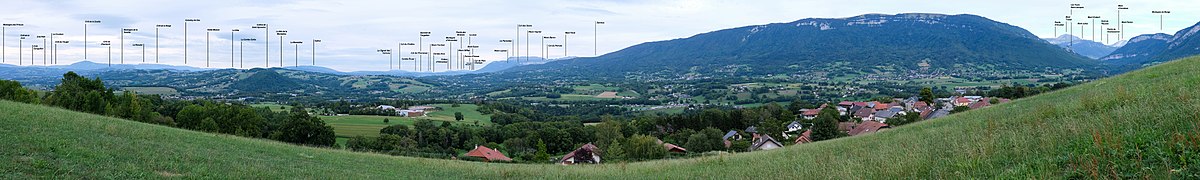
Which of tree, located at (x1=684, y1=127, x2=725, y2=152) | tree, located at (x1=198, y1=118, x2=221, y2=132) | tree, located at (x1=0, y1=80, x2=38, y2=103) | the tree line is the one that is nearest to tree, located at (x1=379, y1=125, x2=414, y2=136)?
the tree line

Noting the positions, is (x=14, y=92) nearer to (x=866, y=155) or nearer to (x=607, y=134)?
(x=607, y=134)

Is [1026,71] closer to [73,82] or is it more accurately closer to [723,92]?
[723,92]

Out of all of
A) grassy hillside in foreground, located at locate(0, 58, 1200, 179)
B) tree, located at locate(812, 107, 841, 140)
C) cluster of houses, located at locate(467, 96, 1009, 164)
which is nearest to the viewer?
grassy hillside in foreground, located at locate(0, 58, 1200, 179)

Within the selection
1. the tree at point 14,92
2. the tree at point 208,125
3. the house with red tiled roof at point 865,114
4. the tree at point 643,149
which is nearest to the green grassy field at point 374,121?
the tree at point 208,125

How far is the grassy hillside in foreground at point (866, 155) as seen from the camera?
20.8ft

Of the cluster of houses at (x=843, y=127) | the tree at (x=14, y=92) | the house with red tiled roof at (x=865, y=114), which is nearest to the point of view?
the tree at (x=14, y=92)

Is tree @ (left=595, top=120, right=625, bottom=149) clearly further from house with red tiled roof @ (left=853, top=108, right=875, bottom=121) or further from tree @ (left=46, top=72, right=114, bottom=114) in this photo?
tree @ (left=46, top=72, right=114, bottom=114)

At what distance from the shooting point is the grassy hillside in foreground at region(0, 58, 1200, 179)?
20.8 feet

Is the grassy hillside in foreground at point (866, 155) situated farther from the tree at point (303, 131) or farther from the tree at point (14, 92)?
the tree at point (303, 131)

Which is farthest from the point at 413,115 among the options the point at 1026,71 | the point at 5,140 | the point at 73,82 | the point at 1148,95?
the point at 1026,71

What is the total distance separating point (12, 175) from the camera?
28.4ft

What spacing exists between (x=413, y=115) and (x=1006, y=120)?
88393 millimetres

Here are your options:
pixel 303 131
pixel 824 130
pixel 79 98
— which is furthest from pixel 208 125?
pixel 824 130

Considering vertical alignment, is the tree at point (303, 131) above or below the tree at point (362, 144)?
above
